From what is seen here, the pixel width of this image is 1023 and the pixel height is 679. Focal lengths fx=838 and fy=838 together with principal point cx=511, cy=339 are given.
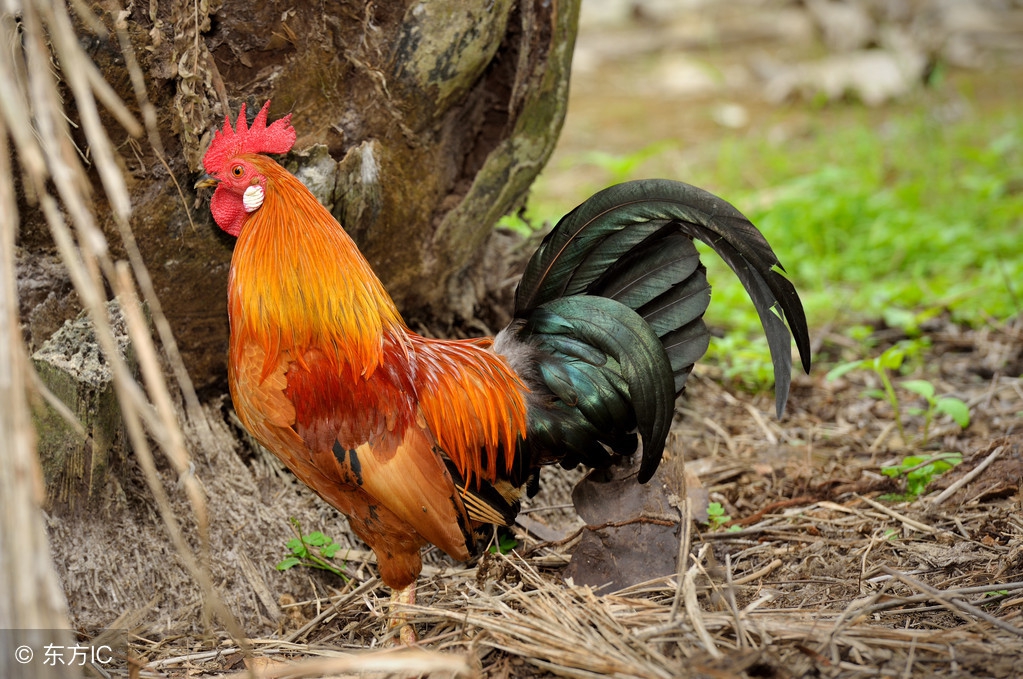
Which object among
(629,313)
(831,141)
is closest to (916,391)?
(629,313)

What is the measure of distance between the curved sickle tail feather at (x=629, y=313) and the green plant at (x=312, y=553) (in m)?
0.94

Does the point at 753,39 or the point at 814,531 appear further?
the point at 753,39

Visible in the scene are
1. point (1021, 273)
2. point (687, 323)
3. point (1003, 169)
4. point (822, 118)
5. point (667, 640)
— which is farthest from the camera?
point (822, 118)

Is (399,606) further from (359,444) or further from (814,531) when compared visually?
(814,531)

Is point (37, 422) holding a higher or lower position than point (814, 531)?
higher

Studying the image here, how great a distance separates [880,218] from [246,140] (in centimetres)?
568

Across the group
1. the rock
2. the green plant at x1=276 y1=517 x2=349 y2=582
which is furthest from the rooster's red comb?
the green plant at x1=276 y1=517 x2=349 y2=582

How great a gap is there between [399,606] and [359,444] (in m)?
0.57

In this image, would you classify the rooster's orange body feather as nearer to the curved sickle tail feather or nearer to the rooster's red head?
the rooster's red head

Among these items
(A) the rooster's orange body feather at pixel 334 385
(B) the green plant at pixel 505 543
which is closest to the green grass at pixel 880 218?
Result: (B) the green plant at pixel 505 543

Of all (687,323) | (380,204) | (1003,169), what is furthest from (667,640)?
(1003,169)

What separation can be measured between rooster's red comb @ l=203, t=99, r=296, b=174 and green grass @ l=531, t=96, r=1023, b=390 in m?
2.37

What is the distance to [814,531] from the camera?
3352 mm

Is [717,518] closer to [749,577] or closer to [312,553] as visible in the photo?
[749,577]
